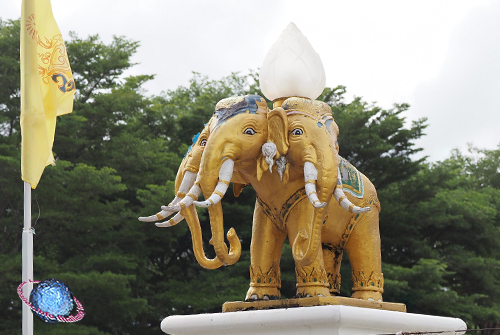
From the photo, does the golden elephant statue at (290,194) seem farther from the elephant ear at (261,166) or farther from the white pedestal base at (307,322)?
the white pedestal base at (307,322)

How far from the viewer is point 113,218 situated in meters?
14.0

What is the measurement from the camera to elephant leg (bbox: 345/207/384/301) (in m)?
4.20

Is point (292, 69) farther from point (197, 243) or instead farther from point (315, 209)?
point (197, 243)

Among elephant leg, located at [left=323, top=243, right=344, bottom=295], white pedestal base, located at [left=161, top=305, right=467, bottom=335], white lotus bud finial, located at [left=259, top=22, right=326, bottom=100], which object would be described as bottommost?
white pedestal base, located at [left=161, top=305, right=467, bottom=335]

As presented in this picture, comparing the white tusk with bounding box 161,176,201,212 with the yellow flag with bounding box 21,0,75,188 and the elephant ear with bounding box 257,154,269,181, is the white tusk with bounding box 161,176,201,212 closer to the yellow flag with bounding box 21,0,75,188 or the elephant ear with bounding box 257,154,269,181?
the elephant ear with bounding box 257,154,269,181

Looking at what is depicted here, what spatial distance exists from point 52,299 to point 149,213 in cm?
877

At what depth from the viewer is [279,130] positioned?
12.8 ft

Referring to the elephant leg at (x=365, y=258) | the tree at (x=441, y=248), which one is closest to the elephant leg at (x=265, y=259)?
the elephant leg at (x=365, y=258)

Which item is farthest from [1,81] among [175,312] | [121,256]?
[175,312]

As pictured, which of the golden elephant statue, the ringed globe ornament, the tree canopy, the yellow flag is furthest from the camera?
the tree canopy

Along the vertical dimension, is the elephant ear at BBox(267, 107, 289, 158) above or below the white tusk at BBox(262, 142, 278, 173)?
above

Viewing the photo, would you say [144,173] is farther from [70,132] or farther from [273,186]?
[273,186]

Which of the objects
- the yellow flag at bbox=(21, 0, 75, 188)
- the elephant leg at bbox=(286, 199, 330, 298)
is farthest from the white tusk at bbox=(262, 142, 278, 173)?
the yellow flag at bbox=(21, 0, 75, 188)

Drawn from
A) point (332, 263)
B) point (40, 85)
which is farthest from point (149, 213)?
point (332, 263)
